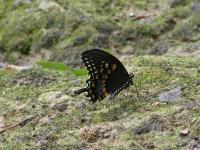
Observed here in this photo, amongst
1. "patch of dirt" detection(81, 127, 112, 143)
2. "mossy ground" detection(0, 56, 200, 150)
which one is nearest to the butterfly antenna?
"mossy ground" detection(0, 56, 200, 150)

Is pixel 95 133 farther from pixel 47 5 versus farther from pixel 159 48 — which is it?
pixel 47 5

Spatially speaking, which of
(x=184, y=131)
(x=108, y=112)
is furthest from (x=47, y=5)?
(x=184, y=131)

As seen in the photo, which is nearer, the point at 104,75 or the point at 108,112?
the point at 108,112

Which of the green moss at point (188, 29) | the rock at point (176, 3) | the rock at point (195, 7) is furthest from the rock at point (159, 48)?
the rock at point (176, 3)

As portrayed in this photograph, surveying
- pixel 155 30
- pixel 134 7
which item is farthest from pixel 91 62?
pixel 134 7

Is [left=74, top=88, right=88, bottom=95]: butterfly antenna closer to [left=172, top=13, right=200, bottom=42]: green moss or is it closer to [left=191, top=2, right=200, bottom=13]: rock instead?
[left=172, top=13, right=200, bottom=42]: green moss

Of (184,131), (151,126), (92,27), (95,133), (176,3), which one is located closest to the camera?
(184,131)

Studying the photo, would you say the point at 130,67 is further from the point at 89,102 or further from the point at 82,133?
the point at 82,133

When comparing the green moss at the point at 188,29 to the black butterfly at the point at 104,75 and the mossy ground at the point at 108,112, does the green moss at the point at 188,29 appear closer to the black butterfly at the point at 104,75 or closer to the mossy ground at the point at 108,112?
the mossy ground at the point at 108,112
